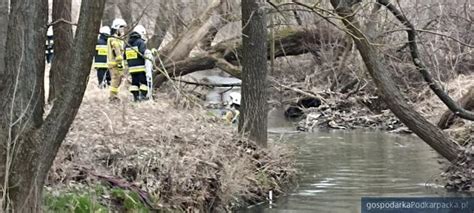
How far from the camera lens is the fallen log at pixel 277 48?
70.4ft

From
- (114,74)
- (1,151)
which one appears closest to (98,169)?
(1,151)

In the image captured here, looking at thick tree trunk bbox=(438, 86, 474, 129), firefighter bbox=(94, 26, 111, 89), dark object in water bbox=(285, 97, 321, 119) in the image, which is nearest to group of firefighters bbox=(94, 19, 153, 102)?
firefighter bbox=(94, 26, 111, 89)

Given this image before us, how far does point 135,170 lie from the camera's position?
9.50 m

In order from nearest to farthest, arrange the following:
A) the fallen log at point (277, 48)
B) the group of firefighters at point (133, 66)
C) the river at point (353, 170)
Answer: the river at point (353, 170), the group of firefighters at point (133, 66), the fallen log at point (277, 48)

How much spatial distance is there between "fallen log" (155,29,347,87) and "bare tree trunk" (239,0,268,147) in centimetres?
595

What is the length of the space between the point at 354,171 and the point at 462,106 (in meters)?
6.15

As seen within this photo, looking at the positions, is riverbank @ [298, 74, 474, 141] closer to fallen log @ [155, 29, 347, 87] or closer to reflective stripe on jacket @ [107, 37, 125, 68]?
fallen log @ [155, 29, 347, 87]

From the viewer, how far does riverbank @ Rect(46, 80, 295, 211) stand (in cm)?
855

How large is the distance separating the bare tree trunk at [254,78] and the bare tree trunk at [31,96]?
7.60 meters

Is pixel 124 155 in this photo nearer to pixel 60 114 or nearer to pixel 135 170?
pixel 135 170

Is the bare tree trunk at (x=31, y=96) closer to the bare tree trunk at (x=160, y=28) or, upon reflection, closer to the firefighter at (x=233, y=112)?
the firefighter at (x=233, y=112)

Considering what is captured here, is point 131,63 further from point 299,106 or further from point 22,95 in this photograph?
point 299,106

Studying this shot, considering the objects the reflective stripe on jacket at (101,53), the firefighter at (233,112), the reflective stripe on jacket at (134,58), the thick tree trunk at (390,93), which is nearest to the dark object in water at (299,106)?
the firefighter at (233,112)

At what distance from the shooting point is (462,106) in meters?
20.3
